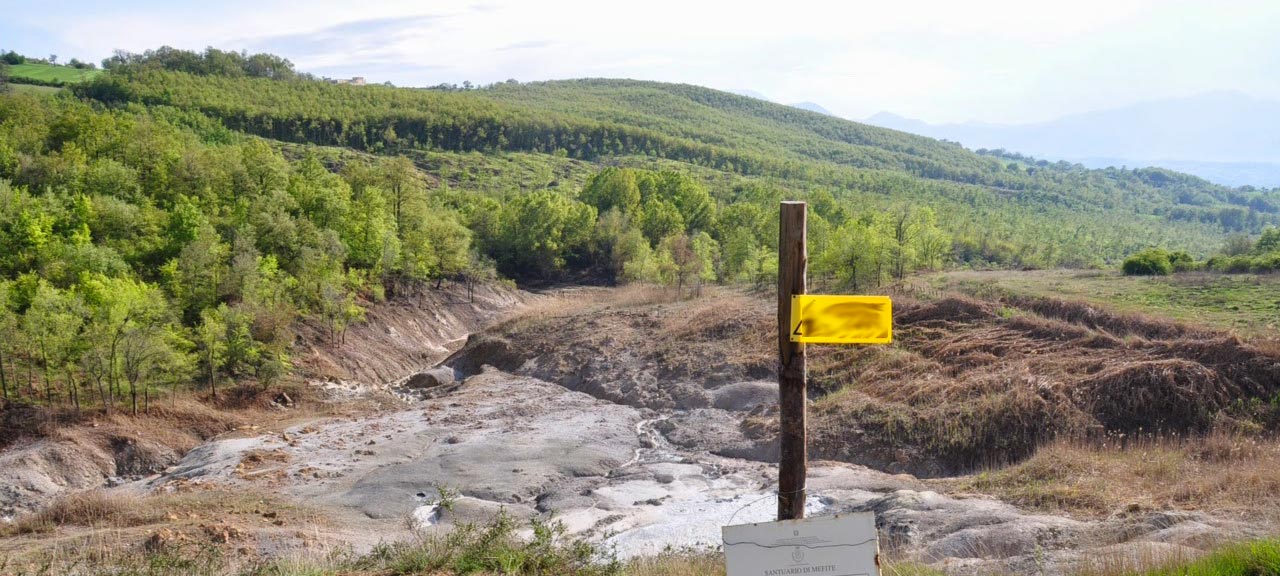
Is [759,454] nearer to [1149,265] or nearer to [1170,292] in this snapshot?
[1170,292]

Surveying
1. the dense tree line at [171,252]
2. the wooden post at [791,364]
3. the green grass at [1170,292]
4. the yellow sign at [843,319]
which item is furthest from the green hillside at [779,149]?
the yellow sign at [843,319]

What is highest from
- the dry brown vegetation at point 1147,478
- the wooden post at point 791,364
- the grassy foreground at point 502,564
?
the wooden post at point 791,364

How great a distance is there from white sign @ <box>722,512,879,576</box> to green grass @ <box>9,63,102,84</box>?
117 m

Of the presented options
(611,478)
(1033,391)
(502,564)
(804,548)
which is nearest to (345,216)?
(611,478)

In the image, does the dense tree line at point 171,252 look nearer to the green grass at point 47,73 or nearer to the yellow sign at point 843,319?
the yellow sign at point 843,319

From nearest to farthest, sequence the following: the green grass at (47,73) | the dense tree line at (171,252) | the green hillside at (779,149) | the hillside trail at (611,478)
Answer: the hillside trail at (611,478)
the dense tree line at (171,252)
the green hillside at (779,149)
the green grass at (47,73)

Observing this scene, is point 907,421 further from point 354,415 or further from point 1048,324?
point 354,415

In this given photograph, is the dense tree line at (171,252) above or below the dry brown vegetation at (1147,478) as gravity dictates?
above

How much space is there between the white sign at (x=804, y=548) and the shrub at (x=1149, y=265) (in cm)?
3772

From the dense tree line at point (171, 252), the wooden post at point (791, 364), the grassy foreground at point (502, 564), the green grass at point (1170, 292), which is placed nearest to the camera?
the wooden post at point (791, 364)

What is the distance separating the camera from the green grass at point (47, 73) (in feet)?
327

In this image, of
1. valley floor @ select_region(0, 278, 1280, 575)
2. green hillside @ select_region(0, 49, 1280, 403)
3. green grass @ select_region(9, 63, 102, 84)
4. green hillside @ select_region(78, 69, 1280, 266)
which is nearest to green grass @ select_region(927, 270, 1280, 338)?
valley floor @ select_region(0, 278, 1280, 575)

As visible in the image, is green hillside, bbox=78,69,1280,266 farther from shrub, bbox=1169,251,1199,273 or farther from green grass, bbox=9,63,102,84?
shrub, bbox=1169,251,1199,273

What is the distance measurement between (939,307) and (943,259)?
27502 millimetres
